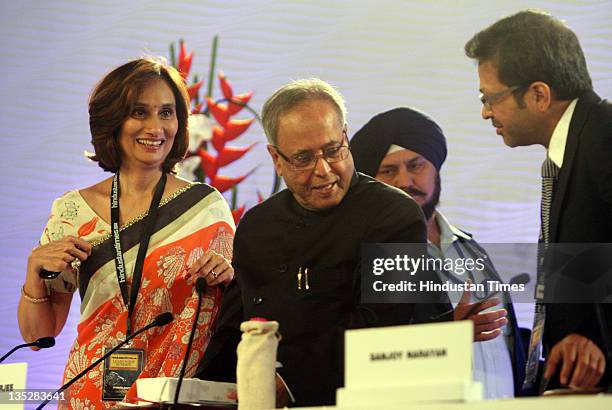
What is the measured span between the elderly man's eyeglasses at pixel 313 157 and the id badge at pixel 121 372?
690mm

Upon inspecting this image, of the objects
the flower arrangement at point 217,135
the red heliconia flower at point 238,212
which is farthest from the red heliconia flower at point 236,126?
the red heliconia flower at point 238,212

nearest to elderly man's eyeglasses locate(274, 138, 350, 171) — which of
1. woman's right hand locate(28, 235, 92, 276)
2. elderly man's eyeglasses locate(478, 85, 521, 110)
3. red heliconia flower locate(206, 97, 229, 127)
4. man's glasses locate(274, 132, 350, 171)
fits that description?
man's glasses locate(274, 132, 350, 171)

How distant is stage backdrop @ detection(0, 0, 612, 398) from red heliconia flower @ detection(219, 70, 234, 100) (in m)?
0.03

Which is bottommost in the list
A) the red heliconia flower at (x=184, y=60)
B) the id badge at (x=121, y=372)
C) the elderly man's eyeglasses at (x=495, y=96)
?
the id badge at (x=121, y=372)

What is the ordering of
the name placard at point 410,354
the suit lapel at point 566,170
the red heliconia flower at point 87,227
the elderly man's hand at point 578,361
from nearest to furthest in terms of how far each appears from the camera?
the name placard at point 410,354 → the elderly man's hand at point 578,361 → the suit lapel at point 566,170 → the red heliconia flower at point 87,227

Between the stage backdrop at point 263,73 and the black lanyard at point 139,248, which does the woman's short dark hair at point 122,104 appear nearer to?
the black lanyard at point 139,248

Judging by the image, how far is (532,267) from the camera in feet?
10.8

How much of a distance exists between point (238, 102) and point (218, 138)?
0.50 ft

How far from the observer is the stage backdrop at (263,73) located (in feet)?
11.3

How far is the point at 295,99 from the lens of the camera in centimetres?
270

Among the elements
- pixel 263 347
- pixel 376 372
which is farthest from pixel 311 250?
pixel 376 372

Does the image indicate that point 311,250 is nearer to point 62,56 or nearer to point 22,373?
point 22,373

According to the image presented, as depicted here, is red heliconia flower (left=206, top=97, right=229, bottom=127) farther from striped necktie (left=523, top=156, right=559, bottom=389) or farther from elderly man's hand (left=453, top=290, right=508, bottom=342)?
striped necktie (left=523, top=156, right=559, bottom=389)

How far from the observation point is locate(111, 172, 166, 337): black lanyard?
9.84ft
